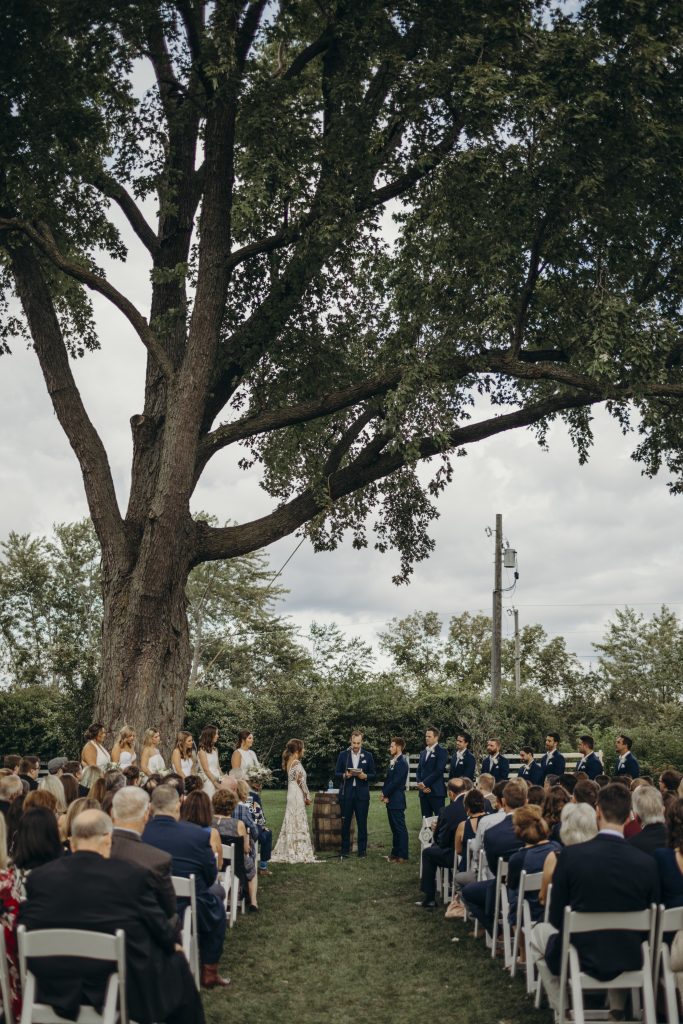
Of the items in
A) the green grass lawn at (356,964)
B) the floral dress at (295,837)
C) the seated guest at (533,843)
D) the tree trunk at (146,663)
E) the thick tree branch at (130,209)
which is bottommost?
the green grass lawn at (356,964)

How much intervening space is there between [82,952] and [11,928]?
4.54ft

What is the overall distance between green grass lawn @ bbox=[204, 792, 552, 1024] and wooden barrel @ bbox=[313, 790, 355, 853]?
2746 millimetres

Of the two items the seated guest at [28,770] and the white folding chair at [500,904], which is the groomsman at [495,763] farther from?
the seated guest at [28,770]

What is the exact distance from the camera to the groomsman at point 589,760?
1575 cm

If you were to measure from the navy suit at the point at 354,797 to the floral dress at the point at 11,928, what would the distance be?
954 centimetres

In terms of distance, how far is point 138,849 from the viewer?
5.59 metres

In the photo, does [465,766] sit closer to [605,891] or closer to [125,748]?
[125,748]

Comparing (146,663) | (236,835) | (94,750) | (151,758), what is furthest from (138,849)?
(146,663)

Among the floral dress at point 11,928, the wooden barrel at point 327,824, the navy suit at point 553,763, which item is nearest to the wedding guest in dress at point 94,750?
the wooden barrel at point 327,824

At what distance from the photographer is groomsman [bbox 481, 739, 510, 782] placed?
15664 mm

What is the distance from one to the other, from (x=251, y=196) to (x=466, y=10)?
4.35 meters

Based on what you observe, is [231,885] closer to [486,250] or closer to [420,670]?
[486,250]

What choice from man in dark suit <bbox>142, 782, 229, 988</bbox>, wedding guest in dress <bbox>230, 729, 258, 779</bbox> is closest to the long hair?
wedding guest in dress <bbox>230, 729, 258, 779</bbox>

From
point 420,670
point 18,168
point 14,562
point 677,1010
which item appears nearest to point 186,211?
point 18,168
